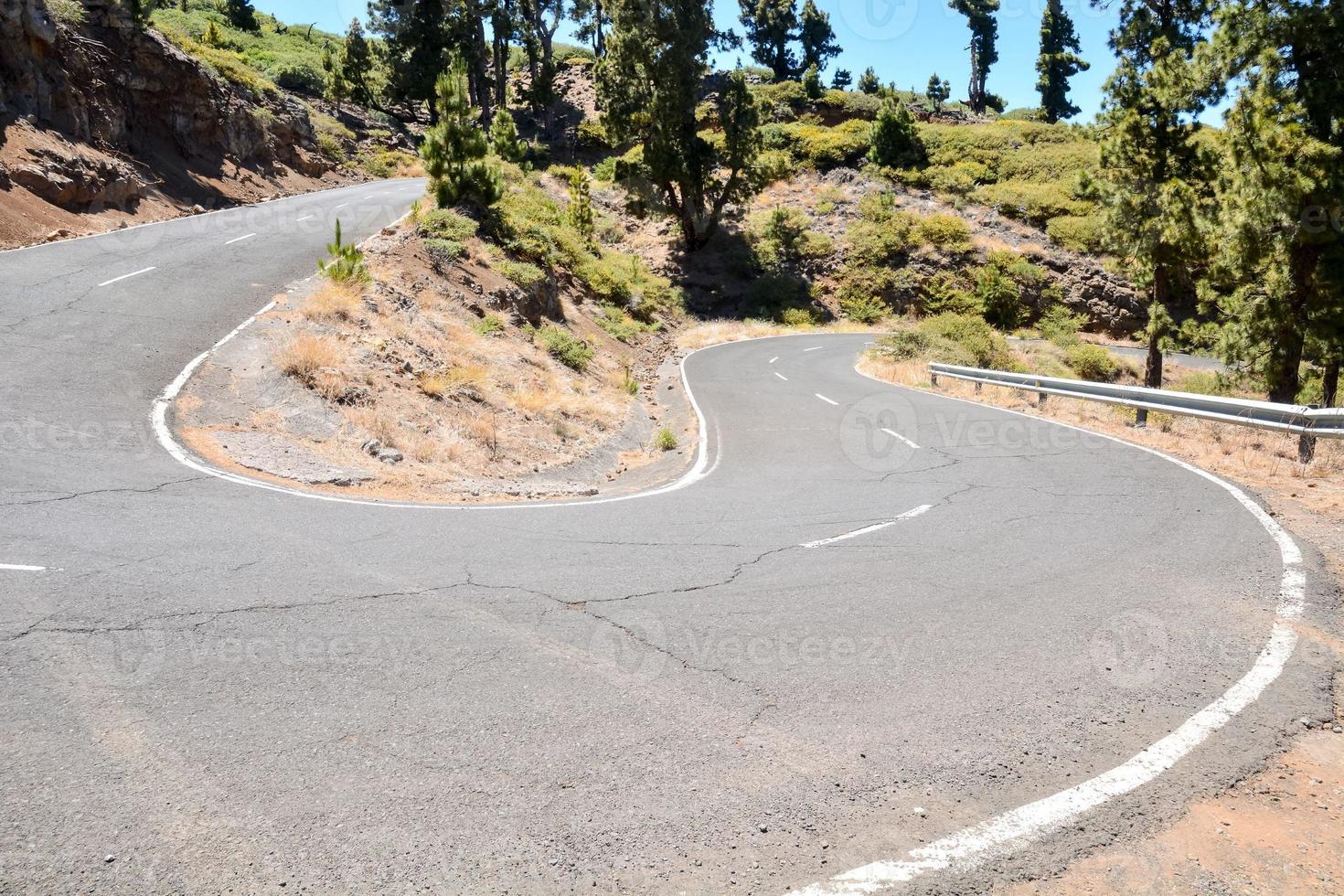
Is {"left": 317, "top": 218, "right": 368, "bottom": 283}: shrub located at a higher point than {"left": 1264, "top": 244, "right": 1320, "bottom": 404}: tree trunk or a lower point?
higher

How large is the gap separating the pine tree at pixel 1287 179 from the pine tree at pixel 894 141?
111ft

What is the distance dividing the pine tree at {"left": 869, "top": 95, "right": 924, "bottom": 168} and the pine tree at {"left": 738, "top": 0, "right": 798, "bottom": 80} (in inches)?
1228

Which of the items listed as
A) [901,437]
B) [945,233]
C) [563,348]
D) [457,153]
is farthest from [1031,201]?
[901,437]

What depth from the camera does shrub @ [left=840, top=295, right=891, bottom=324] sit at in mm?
40812

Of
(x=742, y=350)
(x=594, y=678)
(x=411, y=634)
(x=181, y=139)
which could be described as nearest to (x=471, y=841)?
(x=594, y=678)

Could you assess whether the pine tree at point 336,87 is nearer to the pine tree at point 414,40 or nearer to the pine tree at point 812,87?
the pine tree at point 414,40

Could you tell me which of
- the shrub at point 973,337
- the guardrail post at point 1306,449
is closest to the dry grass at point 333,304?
the guardrail post at point 1306,449

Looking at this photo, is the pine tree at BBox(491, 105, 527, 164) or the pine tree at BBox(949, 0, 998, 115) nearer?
the pine tree at BBox(491, 105, 527, 164)

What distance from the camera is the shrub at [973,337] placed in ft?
91.4

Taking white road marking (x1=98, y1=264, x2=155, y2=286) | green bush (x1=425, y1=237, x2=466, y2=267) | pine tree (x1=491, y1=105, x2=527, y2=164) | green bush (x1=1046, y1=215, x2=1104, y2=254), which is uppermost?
pine tree (x1=491, y1=105, x2=527, y2=164)

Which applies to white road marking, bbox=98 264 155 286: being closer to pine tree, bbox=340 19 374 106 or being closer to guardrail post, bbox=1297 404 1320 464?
guardrail post, bbox=1297 404 1320 464

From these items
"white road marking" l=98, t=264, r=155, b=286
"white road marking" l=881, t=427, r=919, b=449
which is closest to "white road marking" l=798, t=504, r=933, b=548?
"white road marking" l=881, t=427, r=919, b=449

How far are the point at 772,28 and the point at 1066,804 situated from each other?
8636cm

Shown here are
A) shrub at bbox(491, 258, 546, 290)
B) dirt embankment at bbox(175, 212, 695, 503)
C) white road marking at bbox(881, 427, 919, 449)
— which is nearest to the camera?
dirt embankment at bbox(175, 212, 695, 503)
